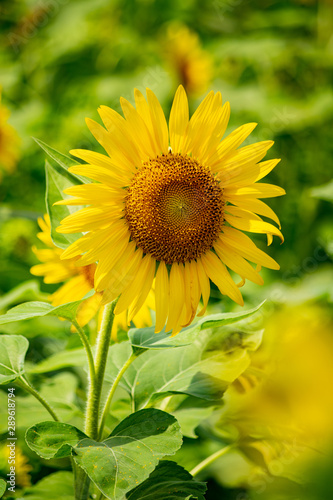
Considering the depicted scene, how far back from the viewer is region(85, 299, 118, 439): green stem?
3.11 ft

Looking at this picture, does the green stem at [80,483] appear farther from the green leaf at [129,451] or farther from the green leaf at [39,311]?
the green leaf at [39,311]

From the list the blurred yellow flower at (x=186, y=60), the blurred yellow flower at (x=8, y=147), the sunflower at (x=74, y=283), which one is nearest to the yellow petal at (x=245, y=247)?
the sunflower at (x=74, y=283)

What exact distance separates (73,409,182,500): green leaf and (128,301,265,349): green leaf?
0.35ft

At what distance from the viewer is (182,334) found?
931 millimetres

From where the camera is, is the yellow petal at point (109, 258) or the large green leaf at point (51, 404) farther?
the large green leaf at point (51, 404)

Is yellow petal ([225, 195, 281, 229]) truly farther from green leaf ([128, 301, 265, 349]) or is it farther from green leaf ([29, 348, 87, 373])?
green leaf ([29, 348, 87, 373])

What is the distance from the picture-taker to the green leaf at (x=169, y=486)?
2.82ft

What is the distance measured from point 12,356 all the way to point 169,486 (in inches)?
13.1

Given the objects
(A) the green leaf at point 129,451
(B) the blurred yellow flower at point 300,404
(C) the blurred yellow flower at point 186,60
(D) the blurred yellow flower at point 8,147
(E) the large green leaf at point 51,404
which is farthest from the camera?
(C) the blurred yellow flower at point 186,60

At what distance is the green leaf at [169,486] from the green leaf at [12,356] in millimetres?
268

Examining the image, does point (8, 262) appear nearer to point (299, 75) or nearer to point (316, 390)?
point (316, 390)

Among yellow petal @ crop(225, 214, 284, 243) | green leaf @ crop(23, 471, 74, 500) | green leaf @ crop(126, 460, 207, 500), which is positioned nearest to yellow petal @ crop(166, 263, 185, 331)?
yellow petal @ crop(225, 214, 284, 243)

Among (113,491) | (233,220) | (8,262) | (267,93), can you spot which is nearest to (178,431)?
(113,491)

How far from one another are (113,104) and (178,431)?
226 centimetres
